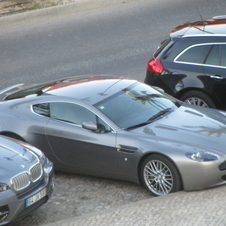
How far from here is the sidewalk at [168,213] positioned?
6.15m

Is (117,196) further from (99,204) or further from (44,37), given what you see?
(44,37)

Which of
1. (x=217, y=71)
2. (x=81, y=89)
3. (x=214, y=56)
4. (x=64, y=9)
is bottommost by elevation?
(x=81, y=89)

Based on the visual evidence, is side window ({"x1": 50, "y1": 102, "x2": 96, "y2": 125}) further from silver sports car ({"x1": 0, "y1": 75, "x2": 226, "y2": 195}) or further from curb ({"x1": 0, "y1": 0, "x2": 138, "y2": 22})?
curb ({"x1": 0, "y1": 0, "x2": 138, "y2": 22})

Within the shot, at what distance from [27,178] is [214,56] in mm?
4577

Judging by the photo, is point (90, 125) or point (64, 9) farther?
point (64, 9)

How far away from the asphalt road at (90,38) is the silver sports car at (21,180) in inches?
225

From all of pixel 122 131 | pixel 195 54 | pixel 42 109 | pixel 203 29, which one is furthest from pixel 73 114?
pixel 203 29

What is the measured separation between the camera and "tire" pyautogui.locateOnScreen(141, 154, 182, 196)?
709 cm

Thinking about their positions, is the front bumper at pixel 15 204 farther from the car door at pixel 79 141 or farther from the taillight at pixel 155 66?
the taillight at pixel 155 66

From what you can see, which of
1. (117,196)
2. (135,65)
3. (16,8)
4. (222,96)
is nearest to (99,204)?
(117,196)

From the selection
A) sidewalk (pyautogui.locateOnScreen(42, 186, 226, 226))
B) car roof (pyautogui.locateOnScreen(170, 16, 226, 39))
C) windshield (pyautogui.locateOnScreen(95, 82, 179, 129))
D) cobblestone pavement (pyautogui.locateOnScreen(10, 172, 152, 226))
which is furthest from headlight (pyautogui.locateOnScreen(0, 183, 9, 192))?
car roof (pyautogui.locateOnScreen(170, 16, 226, 39))

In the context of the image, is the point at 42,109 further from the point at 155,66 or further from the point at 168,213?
the point at 168,213

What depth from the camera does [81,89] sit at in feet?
27.8

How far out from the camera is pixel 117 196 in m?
7.65
